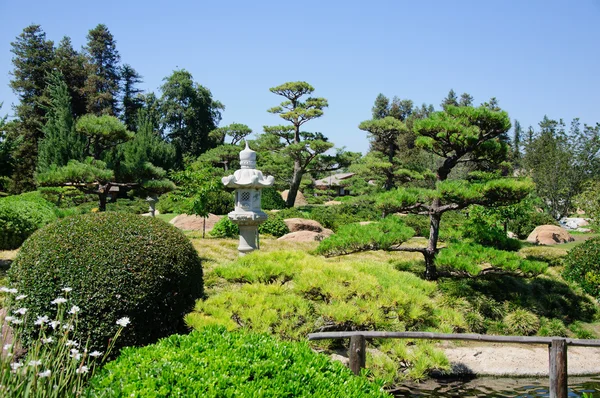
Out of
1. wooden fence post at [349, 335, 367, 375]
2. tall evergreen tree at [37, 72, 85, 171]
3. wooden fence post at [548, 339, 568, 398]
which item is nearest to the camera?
wooden fence post at [349, 335, 367, 375]

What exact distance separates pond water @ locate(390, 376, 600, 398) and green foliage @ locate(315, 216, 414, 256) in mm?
2663

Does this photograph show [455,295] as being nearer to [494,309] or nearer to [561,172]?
[494,309]

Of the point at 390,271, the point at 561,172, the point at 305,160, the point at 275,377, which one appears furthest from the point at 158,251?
the point at 561,172

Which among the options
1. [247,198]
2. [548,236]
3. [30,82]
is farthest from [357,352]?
[30,82]

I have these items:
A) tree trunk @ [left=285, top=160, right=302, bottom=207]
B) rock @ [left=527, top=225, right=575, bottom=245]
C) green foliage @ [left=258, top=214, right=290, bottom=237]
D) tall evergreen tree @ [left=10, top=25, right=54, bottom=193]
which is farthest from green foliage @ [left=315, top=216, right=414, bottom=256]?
tall evergreen tree @ [left=10, top=25, right=54, bottom=193]

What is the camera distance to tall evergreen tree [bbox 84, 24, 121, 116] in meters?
33.2

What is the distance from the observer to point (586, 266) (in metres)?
8.62

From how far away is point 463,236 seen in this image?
409 inches

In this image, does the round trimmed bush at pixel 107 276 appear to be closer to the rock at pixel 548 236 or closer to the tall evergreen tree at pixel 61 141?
the rock at pixel 548 236

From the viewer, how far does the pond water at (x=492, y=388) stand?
5.75 m

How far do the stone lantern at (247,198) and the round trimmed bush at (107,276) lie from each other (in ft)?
13.6

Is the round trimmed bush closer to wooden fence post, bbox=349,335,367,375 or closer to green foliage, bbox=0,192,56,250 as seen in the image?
wooden fence post, bbox=349,335,367,375

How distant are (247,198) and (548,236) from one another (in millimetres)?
13018

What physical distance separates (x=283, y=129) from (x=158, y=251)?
2103 cm
